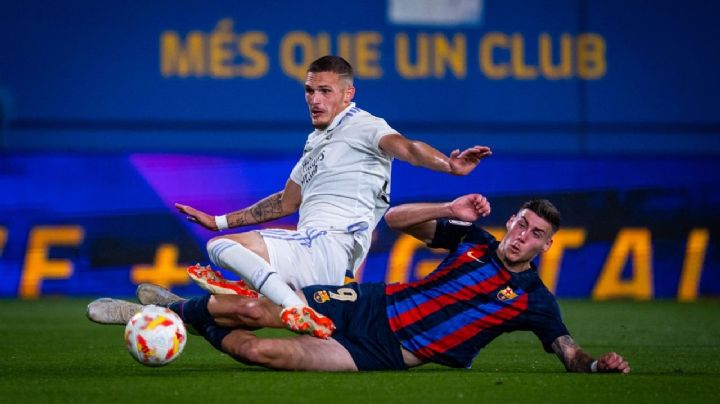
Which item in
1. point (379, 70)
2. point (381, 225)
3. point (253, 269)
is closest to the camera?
point (253, 269)

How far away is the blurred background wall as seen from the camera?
1265 cm

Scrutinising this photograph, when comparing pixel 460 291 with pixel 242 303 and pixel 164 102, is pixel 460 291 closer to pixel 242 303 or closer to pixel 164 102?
pixel 242 303

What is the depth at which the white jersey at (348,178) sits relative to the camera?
6.56 meters

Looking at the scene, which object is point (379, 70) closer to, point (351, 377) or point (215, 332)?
point (215, 332)

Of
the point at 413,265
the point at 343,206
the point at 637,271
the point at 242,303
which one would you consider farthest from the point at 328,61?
the point at 637,271

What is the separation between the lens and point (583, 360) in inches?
235

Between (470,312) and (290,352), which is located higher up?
(470,312)

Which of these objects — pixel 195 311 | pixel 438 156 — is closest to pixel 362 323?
pixel 195 311

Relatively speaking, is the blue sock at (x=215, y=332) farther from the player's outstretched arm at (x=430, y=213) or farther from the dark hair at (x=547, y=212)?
the dark hair at (x=547, y=212)

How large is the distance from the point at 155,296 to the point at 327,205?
1067mm

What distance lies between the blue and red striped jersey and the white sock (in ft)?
2.01

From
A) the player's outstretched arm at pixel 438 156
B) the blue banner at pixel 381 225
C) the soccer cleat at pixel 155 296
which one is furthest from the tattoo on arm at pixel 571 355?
the blue banner at pixel 381 225

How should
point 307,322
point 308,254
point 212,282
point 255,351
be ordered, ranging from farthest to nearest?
1. point 308,254
2. point 212,282
3. point 255,351
4. point 307,322

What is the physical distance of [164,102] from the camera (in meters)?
14.3
